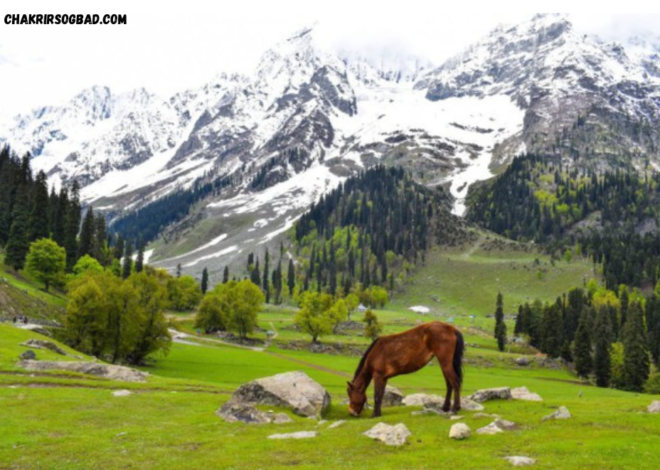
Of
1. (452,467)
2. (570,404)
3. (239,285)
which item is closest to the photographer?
(452,467)

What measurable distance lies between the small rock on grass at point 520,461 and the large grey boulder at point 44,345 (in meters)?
49.8

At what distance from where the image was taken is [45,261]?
10212 centimetres

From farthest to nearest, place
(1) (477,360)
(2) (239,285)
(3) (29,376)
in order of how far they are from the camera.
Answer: (2) (239,285)
(1) (477,360)
(3) (29,376)

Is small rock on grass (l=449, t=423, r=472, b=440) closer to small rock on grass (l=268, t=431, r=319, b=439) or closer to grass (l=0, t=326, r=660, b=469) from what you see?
grass (l=0, t=326, r=660, b=469)

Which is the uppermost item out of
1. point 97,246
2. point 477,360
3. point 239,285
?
point 97,246

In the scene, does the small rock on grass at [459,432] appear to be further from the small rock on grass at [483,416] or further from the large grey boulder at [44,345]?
the large grey boulder at [44,345]

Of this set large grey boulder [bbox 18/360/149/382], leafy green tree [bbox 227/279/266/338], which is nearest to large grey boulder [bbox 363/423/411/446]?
large grey boulder [bbox 18/360/149/382]

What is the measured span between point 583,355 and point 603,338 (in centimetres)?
719

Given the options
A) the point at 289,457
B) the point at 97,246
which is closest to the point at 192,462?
the point at 289,457

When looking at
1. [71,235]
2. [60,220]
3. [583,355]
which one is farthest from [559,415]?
Answer: [60,220]

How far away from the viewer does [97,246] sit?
144 meters

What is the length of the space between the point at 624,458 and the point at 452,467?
5.85 meters

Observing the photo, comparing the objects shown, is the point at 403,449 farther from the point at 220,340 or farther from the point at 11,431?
the point at 220,340

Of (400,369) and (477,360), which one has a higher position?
(400,369)
